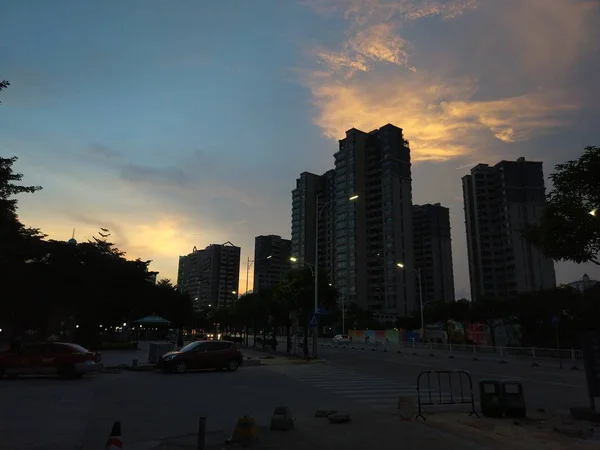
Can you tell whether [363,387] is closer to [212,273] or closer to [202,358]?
[202,358]

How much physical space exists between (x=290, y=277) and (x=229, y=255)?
93.8 meters

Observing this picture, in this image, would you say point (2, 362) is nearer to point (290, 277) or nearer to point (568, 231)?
point (568, 231)

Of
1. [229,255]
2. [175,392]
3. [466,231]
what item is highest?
[466,231]

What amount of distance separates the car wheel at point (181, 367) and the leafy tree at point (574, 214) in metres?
17.7

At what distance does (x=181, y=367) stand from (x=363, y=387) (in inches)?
394

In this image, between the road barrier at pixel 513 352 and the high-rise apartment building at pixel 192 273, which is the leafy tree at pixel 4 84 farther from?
the high-rise apartment building at pixel 192 273

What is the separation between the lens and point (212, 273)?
5428 inches

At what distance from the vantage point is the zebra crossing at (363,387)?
1419 centimetres

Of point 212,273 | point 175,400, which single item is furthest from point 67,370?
point 212,273

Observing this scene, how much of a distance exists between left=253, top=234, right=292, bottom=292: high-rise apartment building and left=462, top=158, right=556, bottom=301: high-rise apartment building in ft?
198

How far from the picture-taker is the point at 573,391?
17312 millimetres

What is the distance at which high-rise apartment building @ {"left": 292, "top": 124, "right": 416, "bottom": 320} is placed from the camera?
436ft

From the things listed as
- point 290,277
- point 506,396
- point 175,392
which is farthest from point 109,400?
point 290,277

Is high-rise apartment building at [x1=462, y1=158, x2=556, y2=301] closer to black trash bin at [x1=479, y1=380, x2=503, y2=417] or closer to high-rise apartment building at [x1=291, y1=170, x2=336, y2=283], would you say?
high-rise apartment building at [x1=291, y1=170, x2=336, y2=283]
